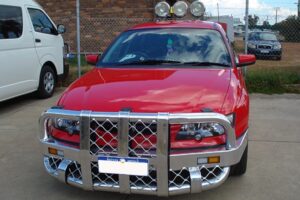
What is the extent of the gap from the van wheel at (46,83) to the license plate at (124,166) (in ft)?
17.1

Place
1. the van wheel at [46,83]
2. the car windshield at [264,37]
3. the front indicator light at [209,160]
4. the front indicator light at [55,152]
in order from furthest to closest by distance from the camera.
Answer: the car windshield at [264,37]
the van wheel at [46,83]
the front indicator light at [55,152]
the front indicator light at [209,160]

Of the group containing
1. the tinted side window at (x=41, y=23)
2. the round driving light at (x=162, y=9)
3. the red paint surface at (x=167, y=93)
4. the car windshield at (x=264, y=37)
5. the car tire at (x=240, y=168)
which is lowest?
the car tire at (x=240, y=168)

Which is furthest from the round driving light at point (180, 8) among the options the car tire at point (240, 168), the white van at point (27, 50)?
the car tire at point (240, 168)

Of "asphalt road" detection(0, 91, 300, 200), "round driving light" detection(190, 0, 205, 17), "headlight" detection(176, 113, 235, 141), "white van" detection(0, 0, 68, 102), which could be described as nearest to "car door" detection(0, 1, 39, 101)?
"white van" detection(0, 0, 68, 102)

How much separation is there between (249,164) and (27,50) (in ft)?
15.4

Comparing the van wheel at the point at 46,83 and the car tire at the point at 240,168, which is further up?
the van wheel at the point at 46,83

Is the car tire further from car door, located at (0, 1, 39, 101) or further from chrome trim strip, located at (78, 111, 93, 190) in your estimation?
car door, located at (0, 1, 39, 101)

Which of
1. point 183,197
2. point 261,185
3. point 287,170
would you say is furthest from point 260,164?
point 183,197

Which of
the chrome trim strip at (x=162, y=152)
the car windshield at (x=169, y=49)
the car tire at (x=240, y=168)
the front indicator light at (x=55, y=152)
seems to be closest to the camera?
the chrome trim strip at (x=162, y=152)

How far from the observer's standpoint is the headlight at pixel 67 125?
3492 millimetres

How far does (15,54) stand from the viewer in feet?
23.5

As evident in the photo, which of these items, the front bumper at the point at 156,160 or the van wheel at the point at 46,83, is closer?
the front bumper at the point at 156,160

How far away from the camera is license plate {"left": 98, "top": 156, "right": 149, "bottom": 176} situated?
321cm

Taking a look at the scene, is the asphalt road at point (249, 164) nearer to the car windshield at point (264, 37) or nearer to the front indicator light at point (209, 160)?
the front indicator light at point (209, 160)
